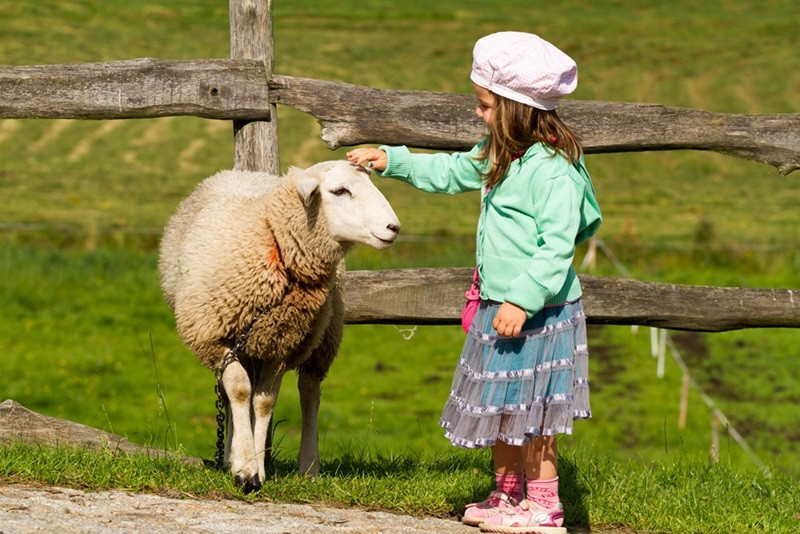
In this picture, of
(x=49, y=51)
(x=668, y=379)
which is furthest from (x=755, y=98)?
(x=668, y=379)

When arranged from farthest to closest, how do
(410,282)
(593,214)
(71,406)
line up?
(71,406), (410,282), (593,214)

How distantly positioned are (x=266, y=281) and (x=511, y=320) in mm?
1165

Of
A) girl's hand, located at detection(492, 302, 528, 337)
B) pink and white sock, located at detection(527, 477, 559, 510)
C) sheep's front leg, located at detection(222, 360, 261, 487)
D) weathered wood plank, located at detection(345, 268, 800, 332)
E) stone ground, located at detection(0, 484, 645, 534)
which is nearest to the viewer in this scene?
stone ground, located at detection(0, 484, 645, 534)

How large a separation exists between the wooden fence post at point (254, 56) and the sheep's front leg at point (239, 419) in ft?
3.86

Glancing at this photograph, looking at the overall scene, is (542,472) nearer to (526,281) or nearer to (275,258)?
(526,281)

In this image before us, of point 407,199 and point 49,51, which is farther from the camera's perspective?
point 49,51

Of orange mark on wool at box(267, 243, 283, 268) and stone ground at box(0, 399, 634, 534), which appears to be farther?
orange mark on wool at box(267, 243, 283, 268)

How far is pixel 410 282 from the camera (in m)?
5.79

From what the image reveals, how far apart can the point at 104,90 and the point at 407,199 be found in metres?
21.1

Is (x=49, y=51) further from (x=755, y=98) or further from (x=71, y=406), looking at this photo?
(x=71, y=406)

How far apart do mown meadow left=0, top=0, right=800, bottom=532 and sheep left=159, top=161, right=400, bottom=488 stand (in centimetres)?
40

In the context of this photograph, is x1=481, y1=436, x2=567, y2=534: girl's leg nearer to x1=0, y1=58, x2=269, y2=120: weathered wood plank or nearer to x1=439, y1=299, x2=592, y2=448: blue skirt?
x1=439, y1=299, x2=592, y2=448: blue skirt

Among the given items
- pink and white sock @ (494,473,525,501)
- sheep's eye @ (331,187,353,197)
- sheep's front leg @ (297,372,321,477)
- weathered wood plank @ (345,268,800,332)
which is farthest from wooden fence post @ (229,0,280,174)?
pink and white sock @ (494,473,525,501)

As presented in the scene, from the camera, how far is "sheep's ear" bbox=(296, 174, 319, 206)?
479 centimetres
